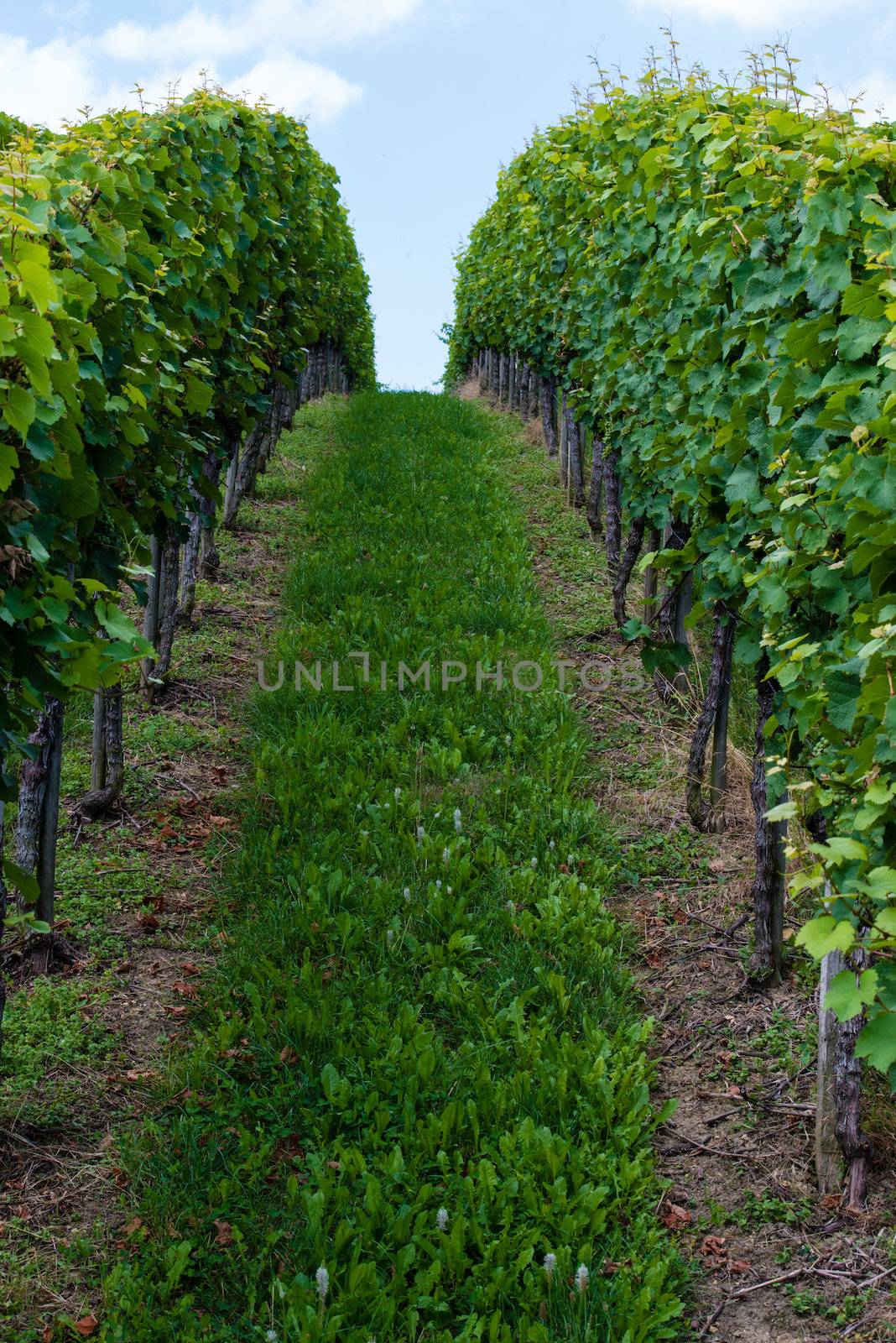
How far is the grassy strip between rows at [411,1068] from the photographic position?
288 cm

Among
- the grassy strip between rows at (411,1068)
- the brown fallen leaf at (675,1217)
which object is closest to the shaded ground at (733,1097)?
the brown fallen leaf at (675,1217)

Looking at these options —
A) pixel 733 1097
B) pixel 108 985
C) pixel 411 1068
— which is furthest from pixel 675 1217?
pixel 108 985

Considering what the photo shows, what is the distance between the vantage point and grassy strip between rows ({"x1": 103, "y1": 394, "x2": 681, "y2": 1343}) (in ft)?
9.45

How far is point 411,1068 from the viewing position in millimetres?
3660

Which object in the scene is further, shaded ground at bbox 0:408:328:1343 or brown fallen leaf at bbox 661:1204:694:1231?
brown fallen leaf at bbox 661:1204:694:1231

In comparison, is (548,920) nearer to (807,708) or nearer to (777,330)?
(807,708)

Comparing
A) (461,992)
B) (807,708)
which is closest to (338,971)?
(461,992)

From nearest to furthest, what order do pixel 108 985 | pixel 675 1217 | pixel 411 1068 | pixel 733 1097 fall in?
1. pixel 675 1217
2. pixel 411 1068
3. pixel 733 1097
4. pixel 108 985

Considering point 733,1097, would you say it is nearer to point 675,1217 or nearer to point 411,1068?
point 675,1217

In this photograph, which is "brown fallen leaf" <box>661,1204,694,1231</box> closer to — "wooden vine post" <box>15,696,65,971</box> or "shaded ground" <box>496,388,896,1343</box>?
"shaded ground" <box>496,388,896,1343</box>

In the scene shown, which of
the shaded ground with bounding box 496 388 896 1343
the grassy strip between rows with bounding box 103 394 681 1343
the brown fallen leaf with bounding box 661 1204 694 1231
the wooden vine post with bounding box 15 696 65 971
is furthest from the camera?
the wooden vine post with bounding box 15 696 65 971

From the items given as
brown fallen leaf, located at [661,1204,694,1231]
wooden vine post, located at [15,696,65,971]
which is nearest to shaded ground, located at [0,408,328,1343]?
wooden vine post, located at [15,696,65,971]

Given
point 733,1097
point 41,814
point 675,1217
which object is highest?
point 41,814

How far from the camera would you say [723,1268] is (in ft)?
10.4
